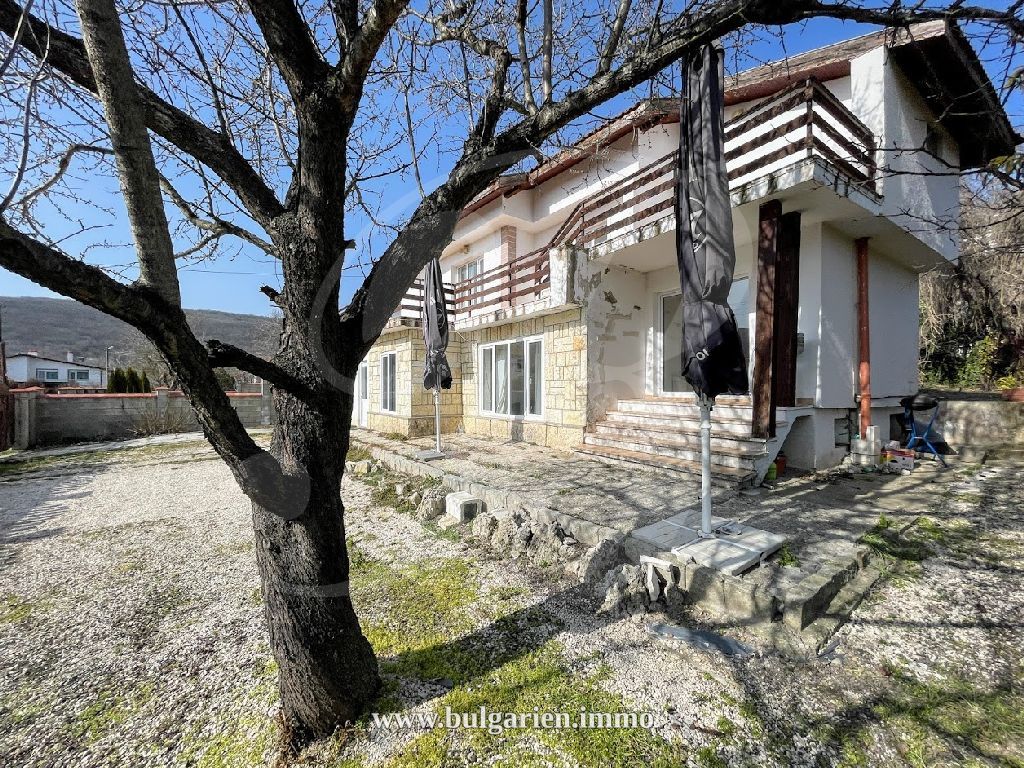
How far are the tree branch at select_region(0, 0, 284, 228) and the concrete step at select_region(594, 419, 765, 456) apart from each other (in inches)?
234

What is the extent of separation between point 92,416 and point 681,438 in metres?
18.7

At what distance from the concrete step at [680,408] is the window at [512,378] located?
2085mm

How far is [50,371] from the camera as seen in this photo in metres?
37.1

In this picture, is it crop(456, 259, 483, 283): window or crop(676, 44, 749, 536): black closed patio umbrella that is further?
crop(456, 259, 483, 283): window

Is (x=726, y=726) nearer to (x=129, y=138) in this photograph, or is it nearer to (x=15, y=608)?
(x=129, y=138)

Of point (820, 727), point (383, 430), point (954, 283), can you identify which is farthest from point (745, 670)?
point (954, 283)

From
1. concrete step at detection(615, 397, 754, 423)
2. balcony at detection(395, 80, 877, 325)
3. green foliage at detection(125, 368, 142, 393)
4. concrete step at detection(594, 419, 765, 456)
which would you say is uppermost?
balcony at detection(395, 80, 877, 325)

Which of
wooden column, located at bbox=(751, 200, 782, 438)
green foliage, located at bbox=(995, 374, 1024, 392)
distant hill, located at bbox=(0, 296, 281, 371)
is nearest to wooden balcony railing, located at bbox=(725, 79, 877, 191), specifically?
wooden column, located at bbox=(751, 200, 782, 438)

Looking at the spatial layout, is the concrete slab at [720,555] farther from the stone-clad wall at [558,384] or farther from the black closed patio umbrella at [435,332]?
the black closed patio umbrella at [435,332]

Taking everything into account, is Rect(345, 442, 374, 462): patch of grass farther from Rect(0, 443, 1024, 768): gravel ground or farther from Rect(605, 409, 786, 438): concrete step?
Rect(605, 409, 786, 438): concrete step

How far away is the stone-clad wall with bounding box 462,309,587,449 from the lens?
8.20 meters

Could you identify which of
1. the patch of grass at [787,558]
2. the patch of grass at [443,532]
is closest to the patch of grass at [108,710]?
the patch of grass at [443,532]

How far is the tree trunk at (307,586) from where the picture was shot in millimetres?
2057

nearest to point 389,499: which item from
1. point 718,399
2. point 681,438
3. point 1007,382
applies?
point 681,438
